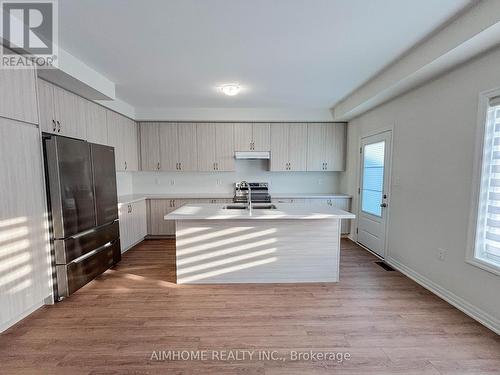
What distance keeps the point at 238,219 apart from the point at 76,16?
91.4 inches

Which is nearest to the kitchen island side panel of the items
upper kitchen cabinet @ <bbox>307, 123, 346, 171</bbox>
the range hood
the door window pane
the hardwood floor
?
the hardwood floor

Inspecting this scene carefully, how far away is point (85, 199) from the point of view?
2693 millimetres

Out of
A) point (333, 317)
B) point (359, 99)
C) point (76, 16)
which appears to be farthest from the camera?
point (359, 99)

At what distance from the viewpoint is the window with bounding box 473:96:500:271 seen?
6.64 ft

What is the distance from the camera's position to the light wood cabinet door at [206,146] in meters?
4.86

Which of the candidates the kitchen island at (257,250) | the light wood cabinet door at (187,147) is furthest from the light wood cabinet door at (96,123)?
the kitchen island at (257,250)

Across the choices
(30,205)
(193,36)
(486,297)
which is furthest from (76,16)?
(486,297)

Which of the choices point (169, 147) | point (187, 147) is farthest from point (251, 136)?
point (169, 147)

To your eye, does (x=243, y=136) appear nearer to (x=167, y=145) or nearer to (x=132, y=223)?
(x=167, y=145)

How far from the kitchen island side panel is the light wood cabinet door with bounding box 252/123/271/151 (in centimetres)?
245

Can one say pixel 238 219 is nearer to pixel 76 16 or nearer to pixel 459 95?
pixel 76 16

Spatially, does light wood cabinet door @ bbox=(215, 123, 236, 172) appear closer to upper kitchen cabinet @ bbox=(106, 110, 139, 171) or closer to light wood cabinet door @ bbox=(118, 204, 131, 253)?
upper kitchen cabinet @ bbox=(106, 110, 139, 171)

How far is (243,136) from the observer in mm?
4906

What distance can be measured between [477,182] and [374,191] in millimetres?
1773
